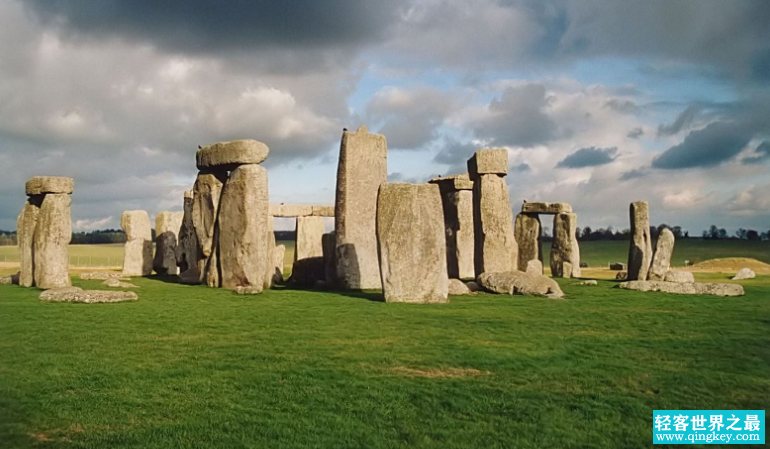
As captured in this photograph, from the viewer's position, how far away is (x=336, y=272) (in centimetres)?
1572

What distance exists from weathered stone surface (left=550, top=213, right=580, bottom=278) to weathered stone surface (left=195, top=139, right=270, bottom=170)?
10.9 metres

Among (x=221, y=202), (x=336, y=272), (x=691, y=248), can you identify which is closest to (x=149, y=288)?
(x=221, y=202)

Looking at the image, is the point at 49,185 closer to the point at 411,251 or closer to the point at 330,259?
the point at 330,259

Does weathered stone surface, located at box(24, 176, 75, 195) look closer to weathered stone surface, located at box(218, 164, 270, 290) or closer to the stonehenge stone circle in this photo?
weathered stone surface, located at box(218, 164, 270, 290)

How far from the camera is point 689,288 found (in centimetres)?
1457

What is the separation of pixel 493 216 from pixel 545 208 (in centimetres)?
513

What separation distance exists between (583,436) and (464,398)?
111 cm

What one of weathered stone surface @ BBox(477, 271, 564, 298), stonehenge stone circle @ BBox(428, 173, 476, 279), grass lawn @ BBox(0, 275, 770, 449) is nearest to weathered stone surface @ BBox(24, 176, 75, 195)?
grass lawn @ BBox(0, 275, 770, 449)

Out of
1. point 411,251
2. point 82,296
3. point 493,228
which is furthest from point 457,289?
point 82,296

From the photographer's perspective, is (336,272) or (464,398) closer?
(464,398)

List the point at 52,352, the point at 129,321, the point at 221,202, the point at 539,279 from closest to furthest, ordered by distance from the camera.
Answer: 1. the point at 52,352
2. the point at 129,321
3. the point at 539,279
4. the point at 221,202

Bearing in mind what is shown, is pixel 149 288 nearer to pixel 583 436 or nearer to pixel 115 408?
pixel 115 408

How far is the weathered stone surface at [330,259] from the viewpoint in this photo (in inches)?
625

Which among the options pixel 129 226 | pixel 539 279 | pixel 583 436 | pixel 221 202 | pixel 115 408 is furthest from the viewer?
pixel 129 226
